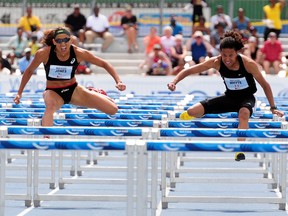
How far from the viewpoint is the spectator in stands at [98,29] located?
26.4 meters

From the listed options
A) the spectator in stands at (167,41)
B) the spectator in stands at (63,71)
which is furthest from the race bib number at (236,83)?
the spectator in stands at (167,41)

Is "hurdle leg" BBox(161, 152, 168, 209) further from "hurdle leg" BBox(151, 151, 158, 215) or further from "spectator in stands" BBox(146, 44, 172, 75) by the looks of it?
"spectator in stands" BBox(146, 44, 172, 75)

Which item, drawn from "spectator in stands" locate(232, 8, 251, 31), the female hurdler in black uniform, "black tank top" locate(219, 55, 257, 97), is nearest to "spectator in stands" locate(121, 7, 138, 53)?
"spectator in stands" locate(232, 8, 251, 31)

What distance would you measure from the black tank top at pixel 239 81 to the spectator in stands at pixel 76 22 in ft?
47.8

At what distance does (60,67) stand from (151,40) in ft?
44.1

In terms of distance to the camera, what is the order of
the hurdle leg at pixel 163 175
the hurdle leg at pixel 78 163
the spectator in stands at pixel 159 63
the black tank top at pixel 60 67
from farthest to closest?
the spectator in stands at pixel 159 63
the hurdle leg at pixel 78 163
the black tank top at pixel 60 67
the hurdle leg at pixel 163 175

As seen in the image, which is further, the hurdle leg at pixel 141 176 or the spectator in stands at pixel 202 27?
the spectator in stands at pixel 202 27

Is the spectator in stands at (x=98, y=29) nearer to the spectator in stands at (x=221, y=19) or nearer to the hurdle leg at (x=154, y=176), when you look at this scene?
the spectator in stands at (x=221, y=19)

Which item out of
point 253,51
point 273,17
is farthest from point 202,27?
point 253,51

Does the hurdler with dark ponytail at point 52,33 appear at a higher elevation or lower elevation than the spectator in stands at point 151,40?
lower

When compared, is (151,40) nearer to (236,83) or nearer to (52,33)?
(236,83)

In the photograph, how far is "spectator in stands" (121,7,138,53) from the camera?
26.6 m

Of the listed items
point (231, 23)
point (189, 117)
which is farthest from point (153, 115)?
point (231, 23)

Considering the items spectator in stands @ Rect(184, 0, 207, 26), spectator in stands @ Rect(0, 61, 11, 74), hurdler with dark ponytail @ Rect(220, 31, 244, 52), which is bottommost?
hurdler with dark ponytail @ Rect(220, 31, 244, 52)
